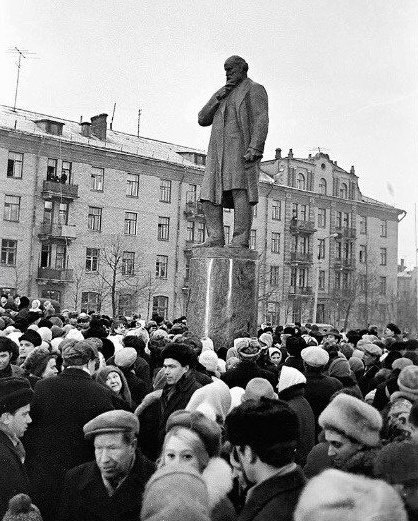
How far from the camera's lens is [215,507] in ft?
9.84

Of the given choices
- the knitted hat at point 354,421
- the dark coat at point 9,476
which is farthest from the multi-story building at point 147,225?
the knitted hat at point 354,421

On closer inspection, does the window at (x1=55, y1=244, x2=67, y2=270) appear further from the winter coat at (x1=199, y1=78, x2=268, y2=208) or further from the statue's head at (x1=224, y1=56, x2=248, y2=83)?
the statue's head at (x1=224, y1=56, x2=248, y2=83)

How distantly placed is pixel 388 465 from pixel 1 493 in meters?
2.06

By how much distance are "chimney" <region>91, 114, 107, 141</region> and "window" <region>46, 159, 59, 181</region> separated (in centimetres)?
581

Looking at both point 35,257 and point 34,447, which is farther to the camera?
point 35,257

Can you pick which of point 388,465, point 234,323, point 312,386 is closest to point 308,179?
point 234,323

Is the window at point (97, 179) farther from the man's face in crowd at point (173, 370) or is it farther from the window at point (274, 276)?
the man's face in crowd at point (173, 370)

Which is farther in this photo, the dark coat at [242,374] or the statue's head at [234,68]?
the statue's head at [234,68]

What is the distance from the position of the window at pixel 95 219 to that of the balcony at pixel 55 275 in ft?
12.1

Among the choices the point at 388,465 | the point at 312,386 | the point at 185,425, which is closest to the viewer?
the point at 388,465

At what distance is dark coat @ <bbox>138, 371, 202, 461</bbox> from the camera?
520 cm

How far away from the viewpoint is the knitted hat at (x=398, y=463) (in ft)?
9.22

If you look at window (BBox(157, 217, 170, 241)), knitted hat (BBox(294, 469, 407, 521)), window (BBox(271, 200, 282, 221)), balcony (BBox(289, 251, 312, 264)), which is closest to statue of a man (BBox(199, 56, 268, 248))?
knitted hat (BBox(294, 469, 407, 521))

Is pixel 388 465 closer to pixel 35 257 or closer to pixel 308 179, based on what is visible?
pixel 35 257
